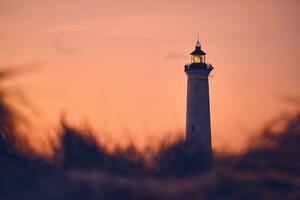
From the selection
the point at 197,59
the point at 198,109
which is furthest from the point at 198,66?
the point at 198,109

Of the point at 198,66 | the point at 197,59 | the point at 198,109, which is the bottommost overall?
the point at 198,109

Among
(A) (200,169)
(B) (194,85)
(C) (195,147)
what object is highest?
(B) (194,85)

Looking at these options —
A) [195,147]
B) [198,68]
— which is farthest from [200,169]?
[198,68]

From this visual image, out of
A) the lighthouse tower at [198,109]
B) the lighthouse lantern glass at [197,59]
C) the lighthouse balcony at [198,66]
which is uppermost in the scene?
the lighthouse lantern glass at [197,59]

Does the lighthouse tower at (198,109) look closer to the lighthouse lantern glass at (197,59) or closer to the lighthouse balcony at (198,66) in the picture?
the lighthouse balcony at (198,66)

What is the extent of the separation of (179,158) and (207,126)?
609 inches

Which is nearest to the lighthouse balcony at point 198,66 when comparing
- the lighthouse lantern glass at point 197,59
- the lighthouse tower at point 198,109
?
the lighthouse tower at point 198,109

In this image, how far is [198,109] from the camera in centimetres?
7375

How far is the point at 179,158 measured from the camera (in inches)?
2312

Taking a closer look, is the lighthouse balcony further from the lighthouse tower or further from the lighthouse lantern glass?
the lighthouse lantern glass

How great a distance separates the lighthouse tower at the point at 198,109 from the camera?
73.1 metres

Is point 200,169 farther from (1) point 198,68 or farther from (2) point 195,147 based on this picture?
(1) point 198,68

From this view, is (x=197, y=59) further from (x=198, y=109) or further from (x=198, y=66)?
(x=198, y=109)

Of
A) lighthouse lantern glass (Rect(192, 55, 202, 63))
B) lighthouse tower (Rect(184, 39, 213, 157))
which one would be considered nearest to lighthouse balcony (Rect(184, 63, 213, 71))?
lighthouse tower (Rect(184, 39, 213, 157))
